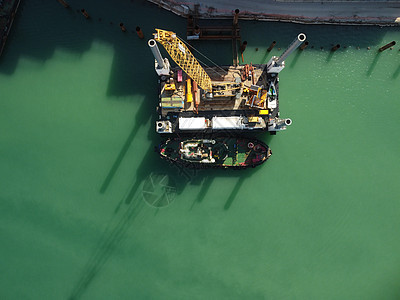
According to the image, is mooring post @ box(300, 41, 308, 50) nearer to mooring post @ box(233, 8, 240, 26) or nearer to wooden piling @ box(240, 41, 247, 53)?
wooden piling @ box(240, 41, 247, 53)

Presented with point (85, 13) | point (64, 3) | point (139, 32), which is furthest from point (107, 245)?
point (64, 3)

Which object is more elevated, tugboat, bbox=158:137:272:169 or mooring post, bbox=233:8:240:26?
mooring post, bbox=233:8:240:26

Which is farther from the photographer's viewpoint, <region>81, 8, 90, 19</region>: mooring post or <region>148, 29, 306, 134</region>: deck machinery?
<region>81, 8, 90, 19</region>: mooring post

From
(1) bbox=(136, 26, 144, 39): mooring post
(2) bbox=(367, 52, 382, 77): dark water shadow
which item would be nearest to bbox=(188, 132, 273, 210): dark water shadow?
(2) bbox=(367, 52, 382, 77): dark water shadow

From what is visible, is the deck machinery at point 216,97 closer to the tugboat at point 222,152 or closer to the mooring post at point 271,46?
the tugboat at point 222,152

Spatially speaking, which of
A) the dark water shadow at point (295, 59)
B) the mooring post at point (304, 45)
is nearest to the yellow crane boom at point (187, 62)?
the dark water shadow at point (295, 59)

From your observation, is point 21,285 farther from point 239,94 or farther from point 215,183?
point 239,94

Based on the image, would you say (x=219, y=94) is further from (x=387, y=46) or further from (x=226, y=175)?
(x=387, y=46)
